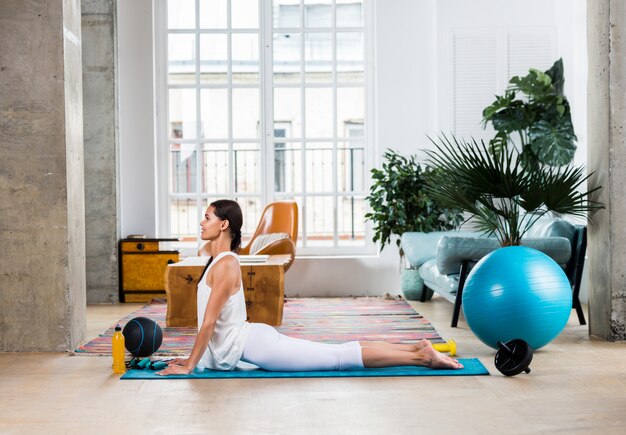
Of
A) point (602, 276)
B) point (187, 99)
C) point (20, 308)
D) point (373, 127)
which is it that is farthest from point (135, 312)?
point (602, 276)

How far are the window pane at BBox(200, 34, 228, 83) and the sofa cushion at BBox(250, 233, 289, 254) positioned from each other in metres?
1.87

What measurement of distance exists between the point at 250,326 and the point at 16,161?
190 cm

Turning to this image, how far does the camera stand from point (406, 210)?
25.7 ft

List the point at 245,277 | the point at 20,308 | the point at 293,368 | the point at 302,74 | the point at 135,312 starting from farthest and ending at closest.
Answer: the point at 302,74
the point at 135,312
the point at 245,277
the point at 20,308
the point at 293,368

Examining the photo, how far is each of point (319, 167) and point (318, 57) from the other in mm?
1124

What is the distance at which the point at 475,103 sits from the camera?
8.22 metres

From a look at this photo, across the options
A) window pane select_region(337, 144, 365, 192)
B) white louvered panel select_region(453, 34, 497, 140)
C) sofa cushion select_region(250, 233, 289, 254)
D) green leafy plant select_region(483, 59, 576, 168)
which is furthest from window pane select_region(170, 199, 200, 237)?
green leafy plant select_region(483, 59, 576, 168)

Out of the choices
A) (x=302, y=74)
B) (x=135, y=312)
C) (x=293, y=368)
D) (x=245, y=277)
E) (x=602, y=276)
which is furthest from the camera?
(x=302, y=74)

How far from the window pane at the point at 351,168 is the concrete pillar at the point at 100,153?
2.28m

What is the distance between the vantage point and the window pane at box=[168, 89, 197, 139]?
28.4 ft

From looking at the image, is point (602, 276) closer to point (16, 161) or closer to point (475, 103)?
point (475, 103)

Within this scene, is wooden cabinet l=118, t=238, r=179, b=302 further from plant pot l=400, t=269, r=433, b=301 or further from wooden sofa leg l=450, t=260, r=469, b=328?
wooden sofa leg l=450, t=260, r=469, b=328

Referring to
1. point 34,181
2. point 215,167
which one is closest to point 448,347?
point 34,181

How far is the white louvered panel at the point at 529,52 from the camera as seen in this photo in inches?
324
